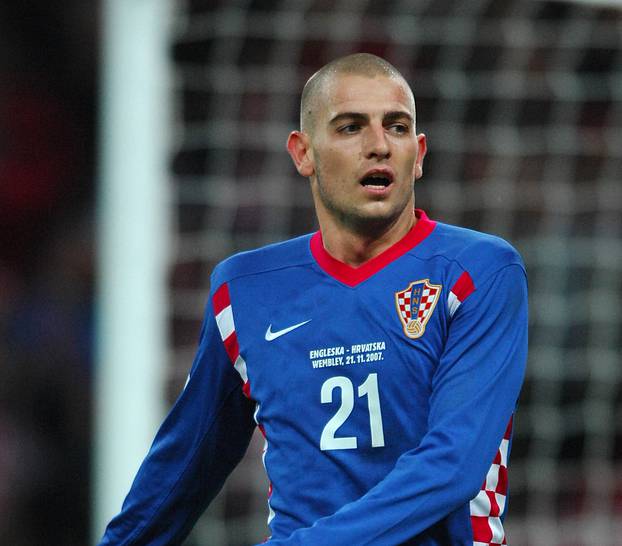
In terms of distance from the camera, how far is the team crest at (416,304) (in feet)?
8.25

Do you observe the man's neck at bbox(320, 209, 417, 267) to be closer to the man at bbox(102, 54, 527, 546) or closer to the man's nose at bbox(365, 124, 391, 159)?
the man at bbox(102, 54, 527, 546)

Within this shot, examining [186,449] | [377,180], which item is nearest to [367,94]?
[377,180]

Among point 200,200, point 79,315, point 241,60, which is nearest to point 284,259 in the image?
point 200,200

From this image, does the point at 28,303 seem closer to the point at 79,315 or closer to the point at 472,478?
the point at 79,315

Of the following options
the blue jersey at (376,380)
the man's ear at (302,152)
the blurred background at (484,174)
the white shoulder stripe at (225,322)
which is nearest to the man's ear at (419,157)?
the blue jersey at (376,380)

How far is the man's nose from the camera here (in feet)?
8.44

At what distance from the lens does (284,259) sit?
284 cm

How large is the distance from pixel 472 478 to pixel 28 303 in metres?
5.07

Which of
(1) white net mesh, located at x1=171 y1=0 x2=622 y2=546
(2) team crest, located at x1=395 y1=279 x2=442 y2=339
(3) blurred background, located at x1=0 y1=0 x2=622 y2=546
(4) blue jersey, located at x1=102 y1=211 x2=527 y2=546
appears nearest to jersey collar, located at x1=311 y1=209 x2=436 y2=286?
(4) blue jersey, located at x1=102 y1=211 x2=527 y2=546

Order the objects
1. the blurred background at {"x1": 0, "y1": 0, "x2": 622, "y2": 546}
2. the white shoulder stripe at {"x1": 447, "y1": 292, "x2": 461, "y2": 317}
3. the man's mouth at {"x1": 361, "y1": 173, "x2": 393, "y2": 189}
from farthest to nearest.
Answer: the blurred background at {"x1": 0, "y1": 0, "x2": 622, "y2": 546}, the man's mouth at {"x1": 361, "y1": 173, "x2": 393, "y2": 189}, the white shoulder stripe at {"x1": 447, "y1": 292, "x2": 461, "y2": 317}

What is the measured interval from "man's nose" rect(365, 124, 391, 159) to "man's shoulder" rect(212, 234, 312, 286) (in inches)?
12.9

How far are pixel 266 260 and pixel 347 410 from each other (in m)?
0.47

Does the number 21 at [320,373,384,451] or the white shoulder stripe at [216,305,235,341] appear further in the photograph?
the white shoulder stripe at [216,305,235,341]

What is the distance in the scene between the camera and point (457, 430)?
2.34 metres
